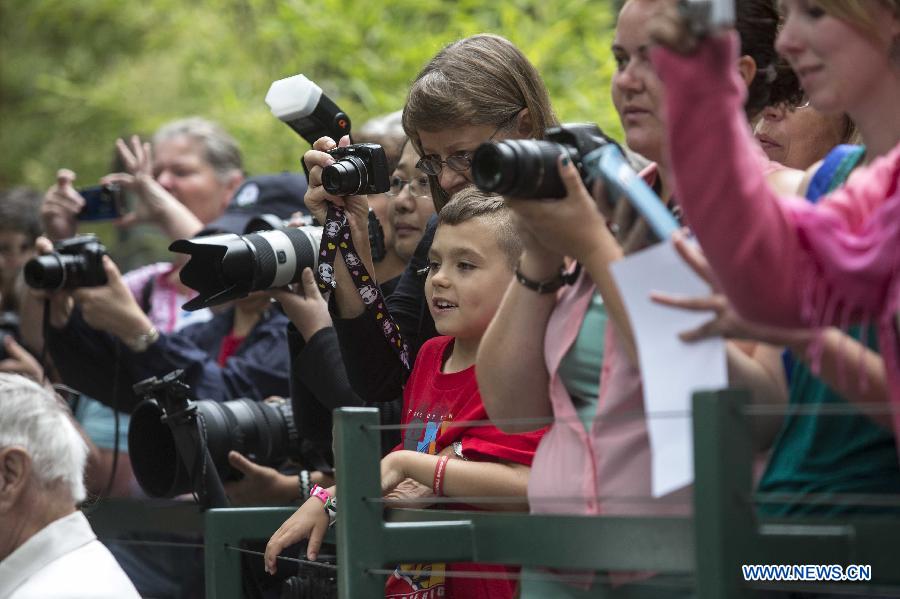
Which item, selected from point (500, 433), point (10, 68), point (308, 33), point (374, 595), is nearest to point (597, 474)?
point (374, 595)

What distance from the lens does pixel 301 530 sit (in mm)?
2975

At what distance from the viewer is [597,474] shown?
2.25 meters

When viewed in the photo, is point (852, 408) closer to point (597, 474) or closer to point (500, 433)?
point (597, 474)

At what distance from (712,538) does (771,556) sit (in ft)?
0.36

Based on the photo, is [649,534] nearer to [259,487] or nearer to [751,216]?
[751,216]

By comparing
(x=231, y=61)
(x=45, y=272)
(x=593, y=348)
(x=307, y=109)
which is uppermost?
(x=231, y=61)

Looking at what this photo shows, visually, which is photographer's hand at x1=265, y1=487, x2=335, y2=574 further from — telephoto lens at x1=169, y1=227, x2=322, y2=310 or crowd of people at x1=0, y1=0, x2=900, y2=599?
telephoto lens at x1=169, y1=227, x2=322, y2=310

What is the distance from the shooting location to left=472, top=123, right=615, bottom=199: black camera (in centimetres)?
213

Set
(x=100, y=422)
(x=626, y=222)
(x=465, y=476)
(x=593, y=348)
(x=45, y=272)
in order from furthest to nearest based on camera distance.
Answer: (x=100, y=422)
(x=45, y=272)
(x=465, y=476)
(x=593, y=348)
(x=626, y=222)

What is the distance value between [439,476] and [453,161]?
2.53 feet

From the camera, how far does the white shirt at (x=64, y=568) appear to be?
3.25 metres

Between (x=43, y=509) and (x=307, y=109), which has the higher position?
(x=307, y=109)

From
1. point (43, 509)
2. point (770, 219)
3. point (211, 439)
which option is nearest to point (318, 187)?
point (211, 439)

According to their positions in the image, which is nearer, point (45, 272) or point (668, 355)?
point (668, 355)
